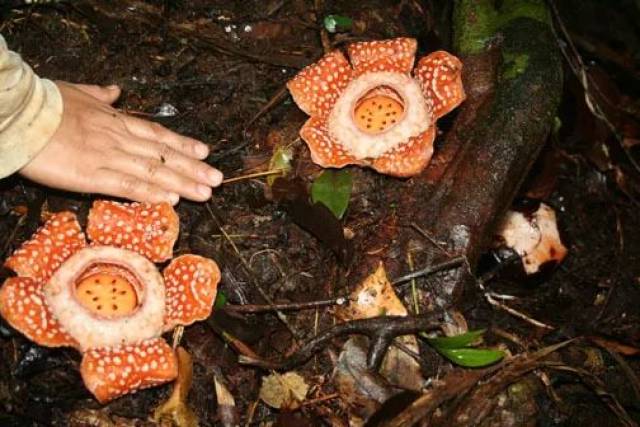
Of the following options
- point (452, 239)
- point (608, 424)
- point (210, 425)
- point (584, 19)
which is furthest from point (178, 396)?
point (584, 19)

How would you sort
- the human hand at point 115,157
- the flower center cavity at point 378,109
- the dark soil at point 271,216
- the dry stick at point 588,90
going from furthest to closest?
the dry stick at point 588,90 → the flower center cavity at point 378,109 → the human hand at point 115,157 → the dark soil at point 271,216

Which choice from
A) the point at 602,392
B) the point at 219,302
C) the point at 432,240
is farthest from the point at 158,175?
the point at 602,392

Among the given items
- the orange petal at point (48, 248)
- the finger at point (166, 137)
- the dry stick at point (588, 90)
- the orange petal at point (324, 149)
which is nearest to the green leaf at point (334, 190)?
the orange petal at point (324, 149)

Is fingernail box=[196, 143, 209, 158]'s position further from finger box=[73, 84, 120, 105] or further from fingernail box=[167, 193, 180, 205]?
finger box=[73, 84, 120, 105]

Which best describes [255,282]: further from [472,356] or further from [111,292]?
[472,356]

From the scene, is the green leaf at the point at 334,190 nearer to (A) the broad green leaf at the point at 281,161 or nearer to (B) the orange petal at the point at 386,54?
(A) the broad green leaf at the point at 281,161

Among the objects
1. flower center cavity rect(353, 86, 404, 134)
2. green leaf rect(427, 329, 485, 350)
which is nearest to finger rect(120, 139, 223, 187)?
flower center cavity rect(353, 86, 404, 134)
